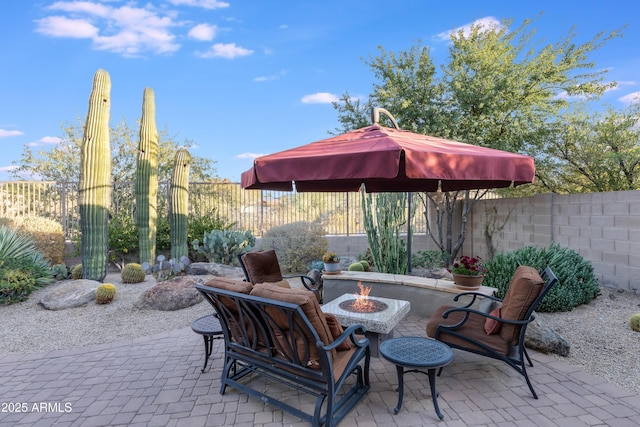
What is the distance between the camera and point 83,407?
96.3 inches

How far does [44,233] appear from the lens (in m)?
7.33

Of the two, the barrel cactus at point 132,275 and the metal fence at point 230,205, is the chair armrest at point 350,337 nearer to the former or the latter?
the barrel cactus at point 132,275

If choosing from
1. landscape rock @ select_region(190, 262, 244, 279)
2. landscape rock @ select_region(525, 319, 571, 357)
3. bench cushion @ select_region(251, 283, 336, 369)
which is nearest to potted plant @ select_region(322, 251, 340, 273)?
landscape rock @ select_region(190, 262, 244, 279)

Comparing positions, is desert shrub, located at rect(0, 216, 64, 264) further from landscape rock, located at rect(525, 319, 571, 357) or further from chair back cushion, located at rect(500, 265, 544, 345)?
landscape rock, located at rect(525, 319, 571, 357)

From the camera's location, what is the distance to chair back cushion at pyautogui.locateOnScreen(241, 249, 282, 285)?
14.4 ft

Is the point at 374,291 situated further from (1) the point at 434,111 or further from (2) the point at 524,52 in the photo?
(2) the point at 524,52

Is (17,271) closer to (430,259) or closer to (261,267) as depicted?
(261,267)

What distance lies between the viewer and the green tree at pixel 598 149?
713cm

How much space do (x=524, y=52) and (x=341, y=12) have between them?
4.51 meters

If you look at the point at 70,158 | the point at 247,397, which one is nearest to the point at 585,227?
the point at 247,397

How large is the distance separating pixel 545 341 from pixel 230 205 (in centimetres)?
810

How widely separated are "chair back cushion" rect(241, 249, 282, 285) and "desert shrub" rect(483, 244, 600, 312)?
3.19m

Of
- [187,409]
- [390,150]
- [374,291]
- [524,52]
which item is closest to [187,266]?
[374,291]

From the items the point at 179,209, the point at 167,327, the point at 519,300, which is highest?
the point at 179,209
